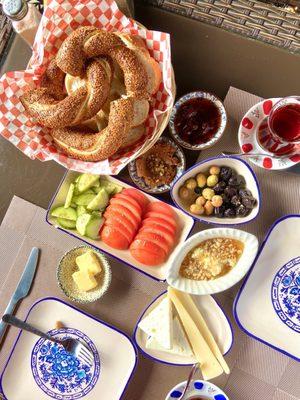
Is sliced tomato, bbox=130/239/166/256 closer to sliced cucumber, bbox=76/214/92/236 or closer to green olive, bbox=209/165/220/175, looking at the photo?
sliced cucumber, bbox=76/214/92/236

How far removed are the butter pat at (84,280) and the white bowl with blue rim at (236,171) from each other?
32 centimetres

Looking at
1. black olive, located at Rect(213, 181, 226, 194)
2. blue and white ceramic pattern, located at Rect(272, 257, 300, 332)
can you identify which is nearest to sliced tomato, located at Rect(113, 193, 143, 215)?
black olive, located at Rect(213, 181, 226, 194)

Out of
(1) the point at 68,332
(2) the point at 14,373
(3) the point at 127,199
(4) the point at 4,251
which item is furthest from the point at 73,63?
(2) the point at 14,373

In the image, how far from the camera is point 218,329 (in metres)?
1.38

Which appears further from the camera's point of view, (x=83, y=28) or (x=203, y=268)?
(x=203, y=268)

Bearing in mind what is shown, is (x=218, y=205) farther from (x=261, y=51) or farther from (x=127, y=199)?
(x=261, y=51)

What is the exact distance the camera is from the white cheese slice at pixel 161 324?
1326mm

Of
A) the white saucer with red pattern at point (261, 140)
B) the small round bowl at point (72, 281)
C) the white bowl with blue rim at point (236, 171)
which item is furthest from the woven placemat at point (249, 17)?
the small round bowl at point (72, 281)

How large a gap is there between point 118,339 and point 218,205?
475 mm

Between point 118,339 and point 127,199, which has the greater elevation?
point 127,199

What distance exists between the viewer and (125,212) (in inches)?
52.1

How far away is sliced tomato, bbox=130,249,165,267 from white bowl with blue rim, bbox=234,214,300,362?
239mm

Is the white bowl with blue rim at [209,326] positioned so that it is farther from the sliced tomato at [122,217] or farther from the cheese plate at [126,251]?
the sliced tomato at [122,217]

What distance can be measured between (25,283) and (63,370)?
0.89 feet
